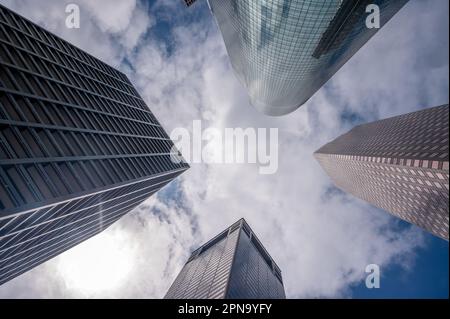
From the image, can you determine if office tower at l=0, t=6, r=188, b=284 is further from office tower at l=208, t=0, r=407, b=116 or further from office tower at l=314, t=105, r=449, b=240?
office tower at l=314, t=105, r=449, b=240

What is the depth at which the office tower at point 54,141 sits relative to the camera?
3300 centimetres

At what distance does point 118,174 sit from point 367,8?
7510cm

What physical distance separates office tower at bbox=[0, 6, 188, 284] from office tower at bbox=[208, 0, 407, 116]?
5128 centimetres

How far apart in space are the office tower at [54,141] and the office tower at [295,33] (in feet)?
168

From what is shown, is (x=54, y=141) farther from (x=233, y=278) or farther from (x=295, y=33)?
(x=295, y=33)

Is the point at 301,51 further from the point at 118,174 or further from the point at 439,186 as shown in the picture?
the point at 118,174

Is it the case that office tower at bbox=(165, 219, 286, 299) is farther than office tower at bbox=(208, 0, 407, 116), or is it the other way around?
office tower at bbox=(165, 219, 286, 299)

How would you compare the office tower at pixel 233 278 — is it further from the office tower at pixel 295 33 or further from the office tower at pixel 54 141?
the office tower at pixel 295 33

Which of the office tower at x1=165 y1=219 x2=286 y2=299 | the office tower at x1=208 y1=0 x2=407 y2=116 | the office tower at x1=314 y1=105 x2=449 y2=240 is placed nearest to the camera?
the office tower at x1=314 y1=105 x2=449 y2=240

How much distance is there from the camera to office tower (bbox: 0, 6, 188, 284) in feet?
108

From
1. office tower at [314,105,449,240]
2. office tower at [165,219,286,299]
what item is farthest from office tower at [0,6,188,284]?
office tower at [314,105,449,240]

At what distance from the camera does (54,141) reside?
134 feet

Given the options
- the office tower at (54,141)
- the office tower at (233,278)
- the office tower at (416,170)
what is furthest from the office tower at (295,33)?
the office tower at (233,278)

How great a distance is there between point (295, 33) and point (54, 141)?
7634 centimetres
